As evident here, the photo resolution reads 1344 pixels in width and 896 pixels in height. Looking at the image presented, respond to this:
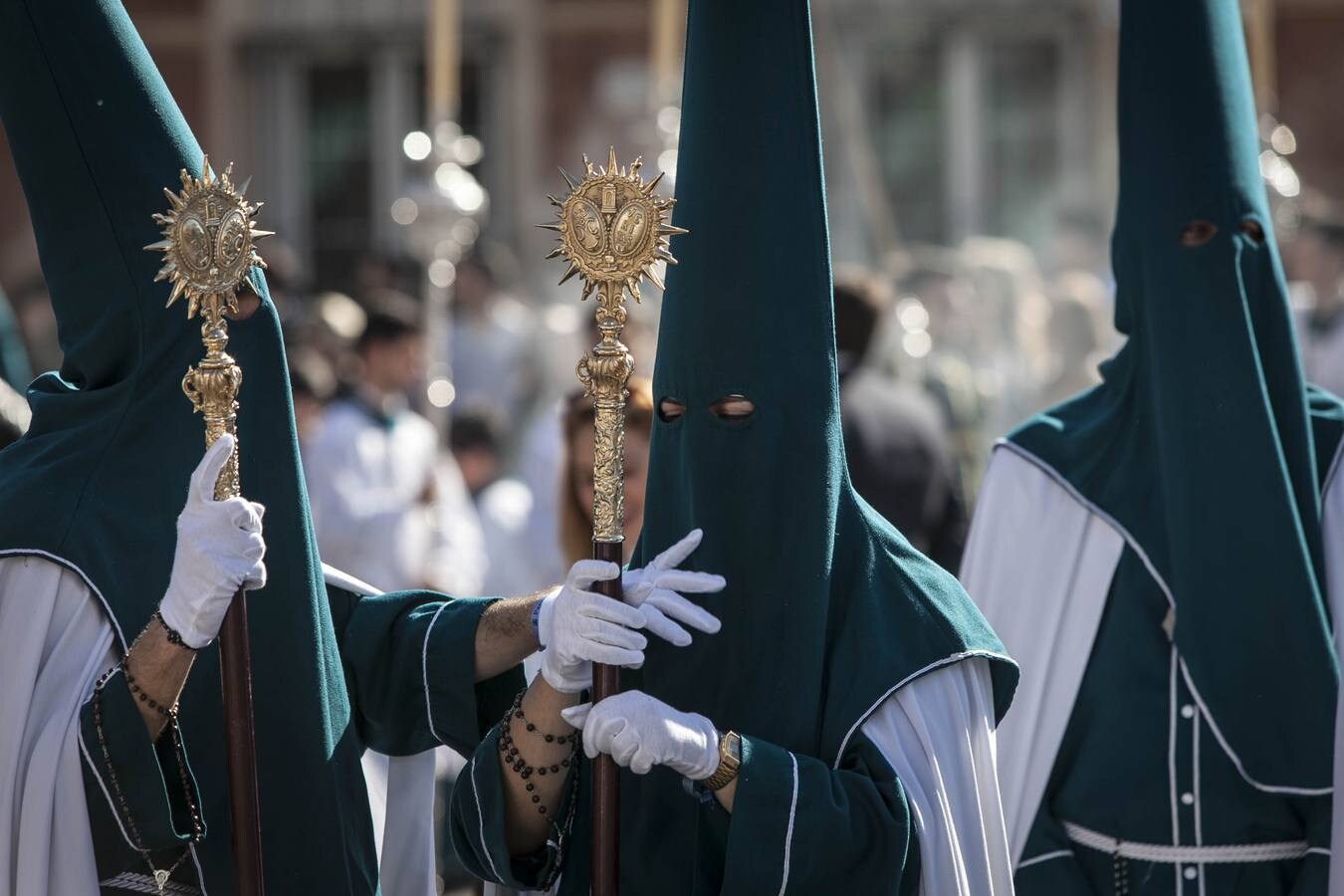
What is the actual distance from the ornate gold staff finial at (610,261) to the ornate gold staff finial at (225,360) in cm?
50

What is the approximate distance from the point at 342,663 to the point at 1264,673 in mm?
1772

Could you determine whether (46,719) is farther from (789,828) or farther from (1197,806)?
(1197,806)

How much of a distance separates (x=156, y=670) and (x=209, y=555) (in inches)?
9.4

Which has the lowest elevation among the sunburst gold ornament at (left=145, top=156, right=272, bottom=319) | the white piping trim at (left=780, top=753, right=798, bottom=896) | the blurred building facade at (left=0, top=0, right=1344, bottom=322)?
the white piping trim at (left=780, top=753, right=798, bottom=896)

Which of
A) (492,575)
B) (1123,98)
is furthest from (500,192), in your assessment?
(1123,98)

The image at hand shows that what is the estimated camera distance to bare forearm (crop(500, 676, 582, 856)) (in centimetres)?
308

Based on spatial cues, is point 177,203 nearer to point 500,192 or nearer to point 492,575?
point 492,575

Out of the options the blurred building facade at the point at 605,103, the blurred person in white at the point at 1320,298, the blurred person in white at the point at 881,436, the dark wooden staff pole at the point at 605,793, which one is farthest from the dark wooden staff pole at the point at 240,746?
the blurred building facade at the point at 605,103

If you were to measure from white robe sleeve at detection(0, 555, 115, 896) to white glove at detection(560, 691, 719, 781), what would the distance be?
0.86 m

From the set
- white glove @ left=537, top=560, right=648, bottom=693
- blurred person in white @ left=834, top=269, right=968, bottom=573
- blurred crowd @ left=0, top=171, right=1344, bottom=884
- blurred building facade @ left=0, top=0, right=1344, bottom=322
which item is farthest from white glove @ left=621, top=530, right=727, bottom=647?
blurred building facade @ left=0, top=0, right=1344, bottom=322

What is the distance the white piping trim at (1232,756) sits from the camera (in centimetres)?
372

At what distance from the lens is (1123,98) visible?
4125 mm

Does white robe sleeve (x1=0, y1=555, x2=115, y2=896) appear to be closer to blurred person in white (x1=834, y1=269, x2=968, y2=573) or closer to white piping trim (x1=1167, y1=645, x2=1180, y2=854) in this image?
white piping trim (x1=1167, y1=645, x2=1180, y2=854)

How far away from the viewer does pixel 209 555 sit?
2.96 metres
